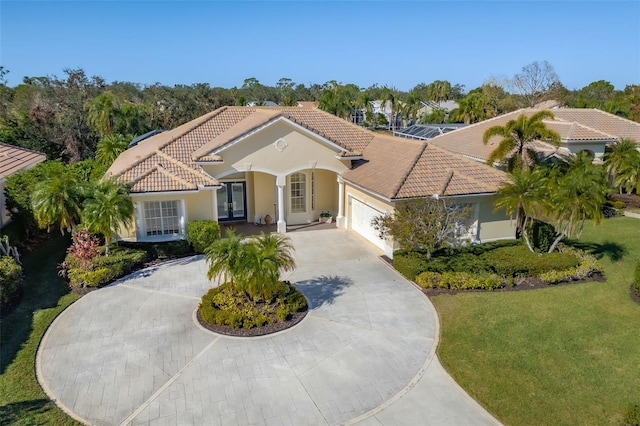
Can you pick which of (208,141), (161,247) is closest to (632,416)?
(161,247)

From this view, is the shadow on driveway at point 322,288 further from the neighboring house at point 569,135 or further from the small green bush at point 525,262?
the neighboring house at point 569,135

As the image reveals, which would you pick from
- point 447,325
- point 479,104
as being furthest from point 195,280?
point 479,104

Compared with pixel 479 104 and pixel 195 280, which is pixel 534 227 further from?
pixel 479 104

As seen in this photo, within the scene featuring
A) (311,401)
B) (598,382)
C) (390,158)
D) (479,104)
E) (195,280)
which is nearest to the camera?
(311,401)

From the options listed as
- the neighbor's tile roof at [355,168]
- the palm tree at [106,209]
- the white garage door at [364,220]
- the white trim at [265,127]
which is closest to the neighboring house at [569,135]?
the neighbor's tile roof at [355,168]

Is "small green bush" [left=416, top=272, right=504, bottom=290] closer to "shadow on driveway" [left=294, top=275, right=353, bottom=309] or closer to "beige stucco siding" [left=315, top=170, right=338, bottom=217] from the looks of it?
"shadow on driveway" [left=294, top=275, right=353, bottom=309]

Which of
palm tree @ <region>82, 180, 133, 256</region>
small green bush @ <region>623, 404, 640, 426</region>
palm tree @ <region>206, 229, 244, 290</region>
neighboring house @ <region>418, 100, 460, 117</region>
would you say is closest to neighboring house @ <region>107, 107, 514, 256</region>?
palm tree @ <region>82, 180, 133, 256</region>
